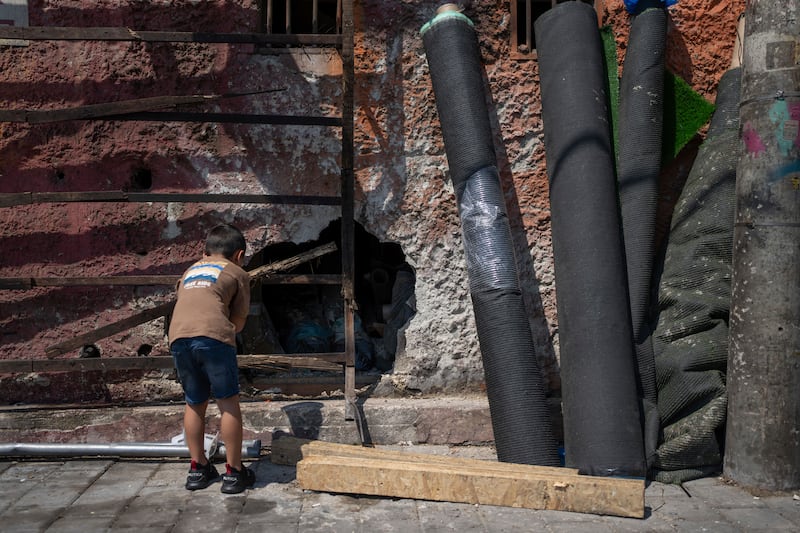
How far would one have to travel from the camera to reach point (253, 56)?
15.8 feet

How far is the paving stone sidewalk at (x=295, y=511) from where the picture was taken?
11.4 feet

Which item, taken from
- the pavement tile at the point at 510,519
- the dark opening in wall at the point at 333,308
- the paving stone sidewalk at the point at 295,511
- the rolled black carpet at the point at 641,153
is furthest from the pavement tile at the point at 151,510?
the rolled black carpet at the point at 641,153

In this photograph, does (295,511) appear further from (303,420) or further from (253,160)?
(253,160)

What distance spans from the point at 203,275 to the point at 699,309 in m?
2.66

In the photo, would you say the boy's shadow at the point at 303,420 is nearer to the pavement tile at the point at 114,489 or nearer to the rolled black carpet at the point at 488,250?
the pavement tile at the point at 114,489

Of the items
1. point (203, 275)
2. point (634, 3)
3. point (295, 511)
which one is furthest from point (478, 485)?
point (634, 3)

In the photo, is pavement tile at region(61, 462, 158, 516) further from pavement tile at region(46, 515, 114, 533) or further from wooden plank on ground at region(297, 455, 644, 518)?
wooden plank on ground at region(297, 455, 644, 518)

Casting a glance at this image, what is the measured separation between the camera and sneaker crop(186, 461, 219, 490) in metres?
3.92

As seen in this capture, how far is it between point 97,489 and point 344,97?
2.50 meters

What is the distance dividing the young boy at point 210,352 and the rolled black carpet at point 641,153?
219 centimetres

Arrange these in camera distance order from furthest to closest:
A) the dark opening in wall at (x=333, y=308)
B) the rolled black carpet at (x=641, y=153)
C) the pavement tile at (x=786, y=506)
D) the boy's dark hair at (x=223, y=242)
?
the dark opening in wall at (x=333, y=308), the rolled black carpet at (x=641, y=153), the boy's dark hair at (x=223, y=242), the pavement tile at (x=786, y=506)

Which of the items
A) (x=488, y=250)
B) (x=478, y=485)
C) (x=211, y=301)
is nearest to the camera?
(x=478, y=485)

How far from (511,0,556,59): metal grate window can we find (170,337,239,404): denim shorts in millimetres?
2593

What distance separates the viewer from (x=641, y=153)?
→ 4.63m
